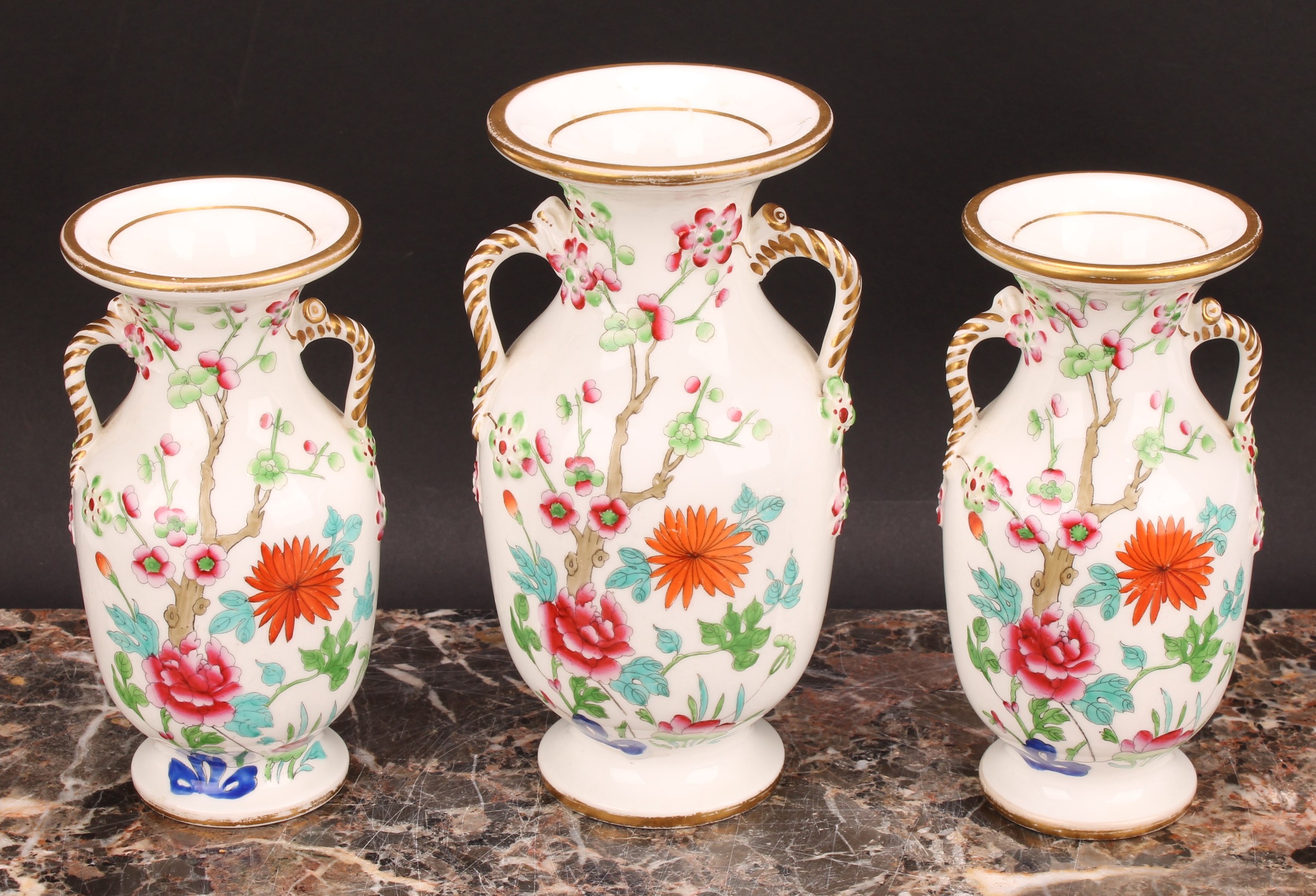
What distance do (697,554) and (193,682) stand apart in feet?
2.39

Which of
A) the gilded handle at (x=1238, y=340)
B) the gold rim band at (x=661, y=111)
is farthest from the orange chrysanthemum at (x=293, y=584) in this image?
the gilded handle at (x=1238, y=340)

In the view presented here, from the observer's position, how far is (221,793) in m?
2.87

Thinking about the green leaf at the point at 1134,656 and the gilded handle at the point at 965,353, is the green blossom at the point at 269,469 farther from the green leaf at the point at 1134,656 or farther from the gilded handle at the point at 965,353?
the green leaf at the point at 1134,656

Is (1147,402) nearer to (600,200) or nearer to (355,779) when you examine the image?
(600,200)

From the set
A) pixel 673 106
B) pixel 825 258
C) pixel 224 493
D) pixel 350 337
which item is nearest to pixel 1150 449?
pixel 825 258

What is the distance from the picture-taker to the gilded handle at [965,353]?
2725 millimetres

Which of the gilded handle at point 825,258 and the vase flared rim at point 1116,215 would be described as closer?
the vase flared rim at point 1116,215

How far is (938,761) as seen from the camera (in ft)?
9.87

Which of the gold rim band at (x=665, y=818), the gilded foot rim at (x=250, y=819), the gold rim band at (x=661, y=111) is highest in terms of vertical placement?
the gold rim band at (x=661, y=111)

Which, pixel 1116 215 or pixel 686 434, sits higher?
pixel 1116 215

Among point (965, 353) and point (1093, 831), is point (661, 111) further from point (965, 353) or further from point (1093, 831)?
point (1093, 831)

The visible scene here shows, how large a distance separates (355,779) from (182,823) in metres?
0.26

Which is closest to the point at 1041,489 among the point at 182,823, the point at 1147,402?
the point at 1147,402

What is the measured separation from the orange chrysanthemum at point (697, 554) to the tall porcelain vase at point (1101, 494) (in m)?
0.33
